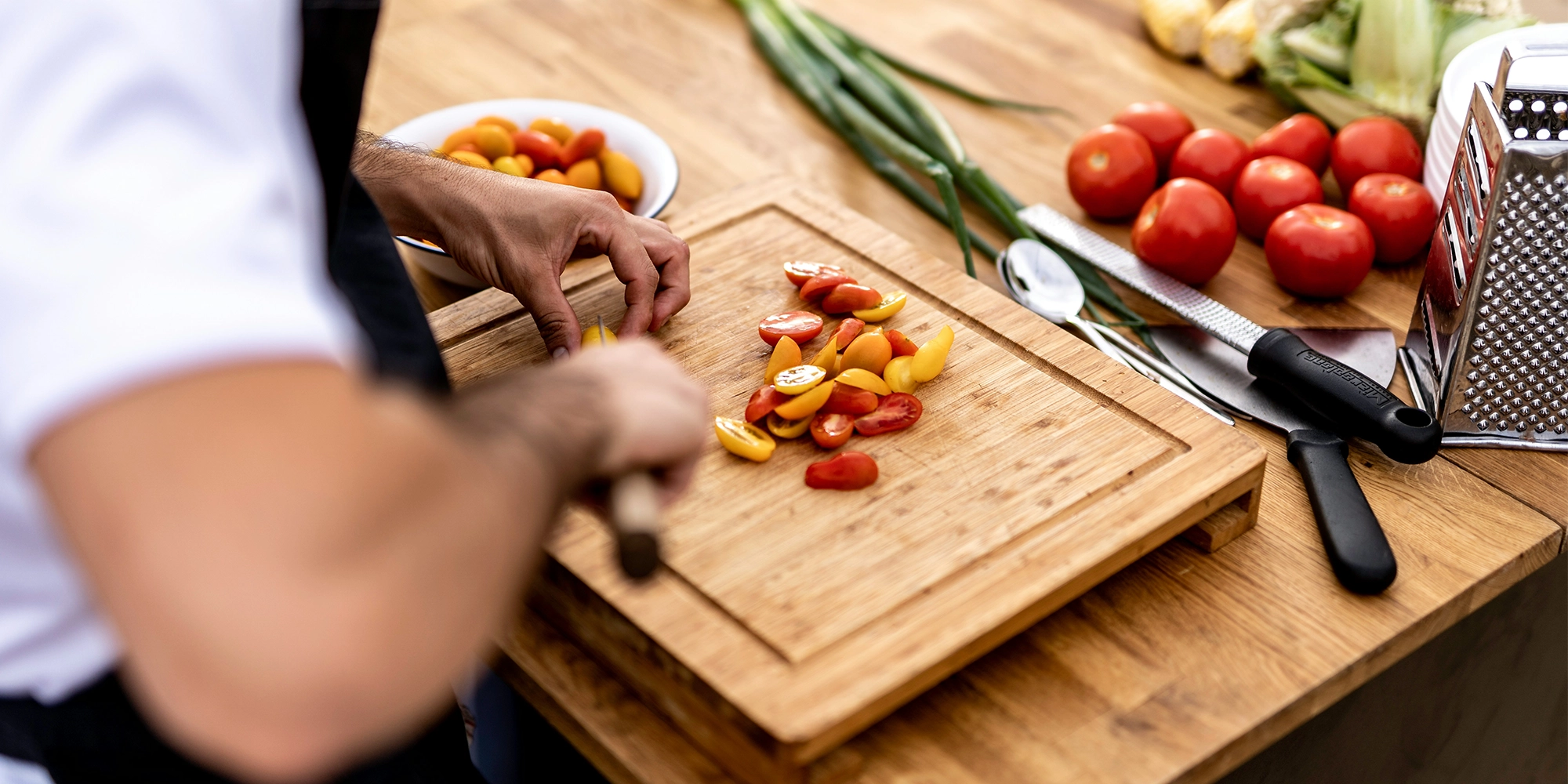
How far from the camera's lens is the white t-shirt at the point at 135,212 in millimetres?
426

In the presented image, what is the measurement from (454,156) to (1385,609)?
101 centimetres

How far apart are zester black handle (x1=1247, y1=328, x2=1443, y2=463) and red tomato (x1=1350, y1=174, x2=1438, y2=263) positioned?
27 centimetres

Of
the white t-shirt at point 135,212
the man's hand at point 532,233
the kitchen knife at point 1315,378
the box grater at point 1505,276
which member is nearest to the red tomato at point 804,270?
the man's hand at point 532,233

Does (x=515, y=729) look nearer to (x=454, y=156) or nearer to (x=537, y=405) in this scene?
(x=454, y=156)

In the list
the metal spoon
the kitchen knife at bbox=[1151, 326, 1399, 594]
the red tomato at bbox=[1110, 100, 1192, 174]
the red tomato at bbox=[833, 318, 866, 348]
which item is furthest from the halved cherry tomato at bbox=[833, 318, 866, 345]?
the red tomato at bbox=[1110, 100, 1192, 174]

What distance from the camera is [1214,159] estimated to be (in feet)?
4.82

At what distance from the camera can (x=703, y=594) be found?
0.89 meters

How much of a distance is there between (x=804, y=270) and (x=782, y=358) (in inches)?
6.1

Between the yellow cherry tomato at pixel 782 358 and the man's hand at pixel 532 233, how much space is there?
13 centimetres

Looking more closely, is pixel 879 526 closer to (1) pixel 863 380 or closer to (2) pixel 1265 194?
(1) pixel 863 380

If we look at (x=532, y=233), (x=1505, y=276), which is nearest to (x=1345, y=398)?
(x=1505, y=276)

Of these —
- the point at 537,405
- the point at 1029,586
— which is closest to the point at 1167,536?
the point at 1029,586

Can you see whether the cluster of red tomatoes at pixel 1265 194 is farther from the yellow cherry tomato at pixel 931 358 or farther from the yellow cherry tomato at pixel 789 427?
the yellow cherry tomato at pixel 789 427

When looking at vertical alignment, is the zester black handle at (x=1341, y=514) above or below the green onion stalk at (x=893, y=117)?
above
